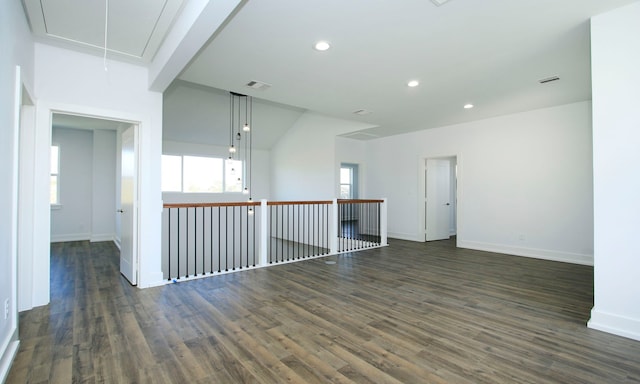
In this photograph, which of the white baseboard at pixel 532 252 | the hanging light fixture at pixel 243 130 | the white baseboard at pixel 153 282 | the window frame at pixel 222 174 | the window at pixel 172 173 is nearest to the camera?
the white baseboard at pixel 153 282

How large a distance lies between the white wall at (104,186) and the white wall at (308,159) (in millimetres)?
4359

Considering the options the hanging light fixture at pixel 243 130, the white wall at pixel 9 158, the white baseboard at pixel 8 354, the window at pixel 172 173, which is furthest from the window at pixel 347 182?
the white baseboard at pixel 8 354

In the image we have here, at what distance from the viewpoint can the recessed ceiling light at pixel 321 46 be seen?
3076 millimetres

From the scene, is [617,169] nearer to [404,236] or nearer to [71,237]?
[404,236]

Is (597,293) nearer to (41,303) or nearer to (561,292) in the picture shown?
(561,292)

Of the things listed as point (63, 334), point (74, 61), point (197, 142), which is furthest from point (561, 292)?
point (197, 142)

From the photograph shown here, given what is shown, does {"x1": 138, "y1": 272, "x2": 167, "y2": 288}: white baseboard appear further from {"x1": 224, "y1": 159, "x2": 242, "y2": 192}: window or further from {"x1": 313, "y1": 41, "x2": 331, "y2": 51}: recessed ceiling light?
{"x1": 224, "y1": 159, "x2": 242, "y2": 192}: window

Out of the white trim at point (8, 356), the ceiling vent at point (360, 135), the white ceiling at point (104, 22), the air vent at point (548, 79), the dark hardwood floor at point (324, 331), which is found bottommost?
the dark hardwood floor at point (324, 331)

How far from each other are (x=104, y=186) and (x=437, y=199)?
27.6ft

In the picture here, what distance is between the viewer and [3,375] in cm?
189

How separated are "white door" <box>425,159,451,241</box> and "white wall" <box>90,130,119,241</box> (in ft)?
25.4

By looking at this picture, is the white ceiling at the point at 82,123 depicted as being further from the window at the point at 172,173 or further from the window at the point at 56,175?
the window at the point at 172,173

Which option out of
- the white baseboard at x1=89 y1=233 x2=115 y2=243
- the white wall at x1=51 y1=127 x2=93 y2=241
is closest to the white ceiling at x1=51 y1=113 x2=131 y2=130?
the white wall at x1=51 y1=127 x2=93 y2=241

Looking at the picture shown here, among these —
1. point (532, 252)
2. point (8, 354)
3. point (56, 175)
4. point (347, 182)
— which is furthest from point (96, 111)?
point (347, 182)
